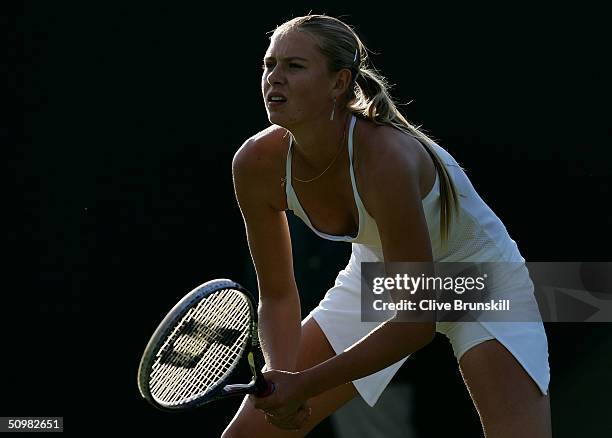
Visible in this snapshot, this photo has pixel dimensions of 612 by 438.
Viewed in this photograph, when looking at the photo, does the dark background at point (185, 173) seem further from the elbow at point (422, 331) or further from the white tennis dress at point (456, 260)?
the elbow at point (422, 331)

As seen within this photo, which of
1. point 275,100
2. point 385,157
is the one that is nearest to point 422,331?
point 385,157

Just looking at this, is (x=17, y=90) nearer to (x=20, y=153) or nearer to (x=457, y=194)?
(x=20, y=153)

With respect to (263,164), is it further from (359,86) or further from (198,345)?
(198,345)

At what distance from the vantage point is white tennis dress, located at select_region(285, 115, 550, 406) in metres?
2.59

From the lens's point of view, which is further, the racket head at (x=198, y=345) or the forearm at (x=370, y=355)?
the forearm at (x=370, y=355)

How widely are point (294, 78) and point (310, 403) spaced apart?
0.81m

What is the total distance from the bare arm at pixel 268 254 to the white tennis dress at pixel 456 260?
0.22ft

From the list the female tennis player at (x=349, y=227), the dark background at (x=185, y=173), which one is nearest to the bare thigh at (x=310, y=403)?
the female tennis player at (x=349, y=227)

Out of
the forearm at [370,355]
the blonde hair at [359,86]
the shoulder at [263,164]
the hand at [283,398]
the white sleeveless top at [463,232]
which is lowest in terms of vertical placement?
the hand at [283,398]

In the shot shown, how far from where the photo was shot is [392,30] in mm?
3572

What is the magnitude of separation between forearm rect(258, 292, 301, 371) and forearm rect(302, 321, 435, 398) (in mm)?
257

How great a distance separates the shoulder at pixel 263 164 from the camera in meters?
2.69

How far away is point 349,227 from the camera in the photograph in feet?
8.80

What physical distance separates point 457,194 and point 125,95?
1.49m
